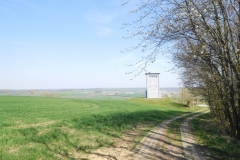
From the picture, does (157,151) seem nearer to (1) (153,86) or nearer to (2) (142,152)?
(2) (142,152)

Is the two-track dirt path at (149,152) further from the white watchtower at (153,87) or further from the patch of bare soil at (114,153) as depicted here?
the white watchtower at (153,87)

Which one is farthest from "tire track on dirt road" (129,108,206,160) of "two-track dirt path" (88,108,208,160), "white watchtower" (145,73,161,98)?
"white watchtower" (145,73,161,98)

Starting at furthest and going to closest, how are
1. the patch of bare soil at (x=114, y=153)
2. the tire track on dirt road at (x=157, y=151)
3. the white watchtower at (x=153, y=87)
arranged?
the white watchtower at (x=153, y=87)
the tire track on dirt road at (x=157, y=151)
the patch of bare soil at (x=114, y=153)

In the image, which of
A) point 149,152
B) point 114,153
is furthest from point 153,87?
point 114,153

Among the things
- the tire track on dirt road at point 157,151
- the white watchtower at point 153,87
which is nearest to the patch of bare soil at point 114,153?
the tire track on dirt road at point 157,151

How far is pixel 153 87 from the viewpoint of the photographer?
70250 mm

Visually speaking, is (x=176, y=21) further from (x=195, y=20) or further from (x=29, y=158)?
(x=29, y=158)

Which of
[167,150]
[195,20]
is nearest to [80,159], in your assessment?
[167,150]

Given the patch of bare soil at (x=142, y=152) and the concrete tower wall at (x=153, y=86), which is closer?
the patch of bare soil at (x=142, y=152)

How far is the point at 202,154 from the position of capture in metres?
8.62

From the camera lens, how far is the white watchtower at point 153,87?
229 ft

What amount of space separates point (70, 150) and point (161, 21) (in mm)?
6395

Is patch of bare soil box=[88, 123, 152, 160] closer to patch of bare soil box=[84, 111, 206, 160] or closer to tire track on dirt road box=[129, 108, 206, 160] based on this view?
patch of bare soil box=[84, 111, 206, 160]

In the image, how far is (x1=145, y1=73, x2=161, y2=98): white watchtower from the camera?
69688 millimetres
